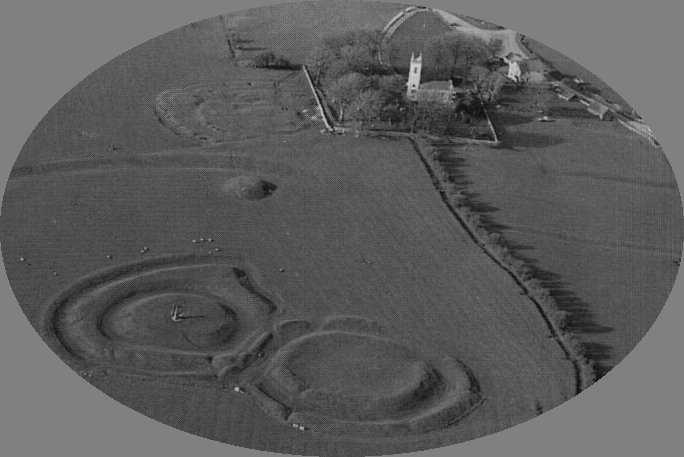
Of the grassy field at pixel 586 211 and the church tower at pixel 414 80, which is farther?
the church tower at pixel 414 80

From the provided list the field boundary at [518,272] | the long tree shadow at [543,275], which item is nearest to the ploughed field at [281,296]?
the field boundary at [518,272]

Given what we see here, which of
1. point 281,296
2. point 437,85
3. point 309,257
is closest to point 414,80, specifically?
point 437,85

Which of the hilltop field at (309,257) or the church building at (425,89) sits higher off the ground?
the church building at (425,89)

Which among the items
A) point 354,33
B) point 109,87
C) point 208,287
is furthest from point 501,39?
point 208,287

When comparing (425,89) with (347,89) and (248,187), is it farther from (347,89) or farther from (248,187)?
(248,187)

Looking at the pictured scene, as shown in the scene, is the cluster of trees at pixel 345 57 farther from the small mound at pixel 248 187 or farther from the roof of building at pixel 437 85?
the small mound at pixel 248 187

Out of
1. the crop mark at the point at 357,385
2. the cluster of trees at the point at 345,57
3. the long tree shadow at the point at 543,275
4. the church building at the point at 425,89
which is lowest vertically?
the crop mark at the point at 357,385

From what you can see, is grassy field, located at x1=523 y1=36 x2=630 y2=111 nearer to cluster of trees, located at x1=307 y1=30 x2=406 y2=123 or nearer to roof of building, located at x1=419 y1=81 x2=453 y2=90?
roof of building, located at x1=419 y1=81 x2=453 y2=90

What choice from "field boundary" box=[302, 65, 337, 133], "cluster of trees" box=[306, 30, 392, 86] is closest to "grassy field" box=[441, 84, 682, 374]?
"field boundary" box=[302, 65, 337, 133]
